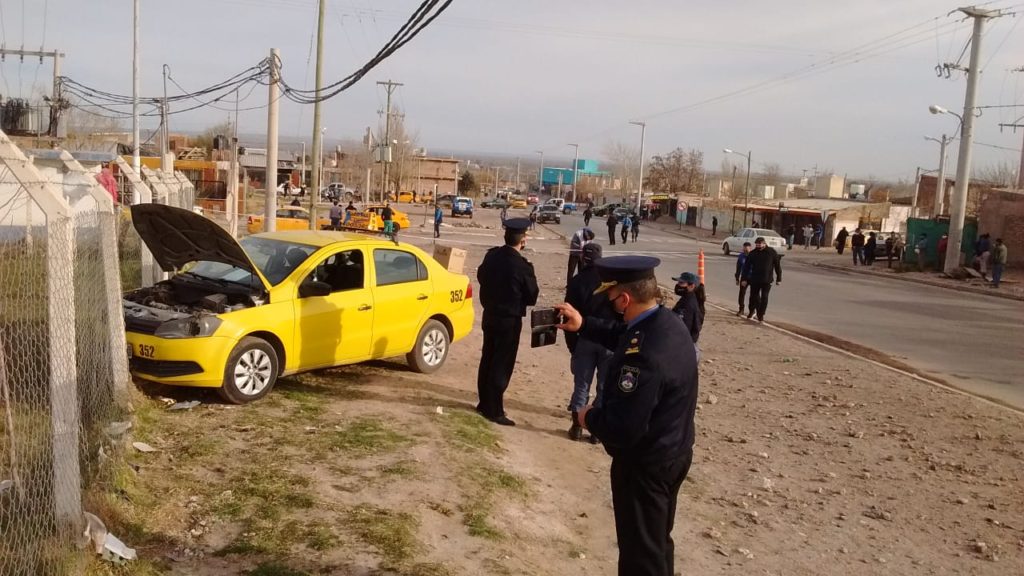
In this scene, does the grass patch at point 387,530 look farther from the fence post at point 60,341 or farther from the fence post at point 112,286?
the fence post at point 112,286

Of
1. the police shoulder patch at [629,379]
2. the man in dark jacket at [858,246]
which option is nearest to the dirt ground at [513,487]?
the police shoulder patch at [629,379]

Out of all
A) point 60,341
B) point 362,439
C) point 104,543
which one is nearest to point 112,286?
point 60,341

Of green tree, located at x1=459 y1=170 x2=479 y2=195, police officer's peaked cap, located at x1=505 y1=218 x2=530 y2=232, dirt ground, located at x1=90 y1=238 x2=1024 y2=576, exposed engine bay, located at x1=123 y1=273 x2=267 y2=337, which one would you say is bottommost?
dirt ground, located at x1=90 y1=238 x2=1024 y2=576

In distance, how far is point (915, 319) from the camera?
1844 centimetres

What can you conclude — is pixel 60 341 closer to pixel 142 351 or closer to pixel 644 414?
pixel 142 351

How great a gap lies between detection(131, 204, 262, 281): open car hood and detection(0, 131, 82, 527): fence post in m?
2.71

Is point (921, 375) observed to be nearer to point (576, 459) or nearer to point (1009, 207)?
point (576, 459)

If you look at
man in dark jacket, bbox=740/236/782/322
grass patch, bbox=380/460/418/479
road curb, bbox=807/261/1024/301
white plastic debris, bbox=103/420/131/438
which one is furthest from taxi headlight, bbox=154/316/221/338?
road curb, bbox=807/261/1024/301

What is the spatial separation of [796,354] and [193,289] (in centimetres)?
902

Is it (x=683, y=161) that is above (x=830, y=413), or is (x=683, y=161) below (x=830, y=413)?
above

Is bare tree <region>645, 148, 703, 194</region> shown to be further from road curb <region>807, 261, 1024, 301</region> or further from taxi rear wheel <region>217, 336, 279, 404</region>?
taxi rear wheel <region>217, 336, 279, 404</region>

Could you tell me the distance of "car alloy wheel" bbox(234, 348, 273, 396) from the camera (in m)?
7.34

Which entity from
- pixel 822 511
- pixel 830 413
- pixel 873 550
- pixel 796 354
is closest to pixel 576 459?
pixel 822 511

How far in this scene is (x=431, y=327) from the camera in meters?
9.47
